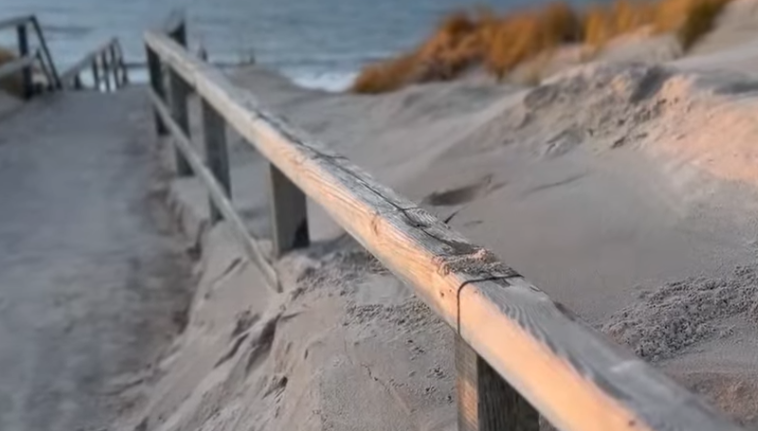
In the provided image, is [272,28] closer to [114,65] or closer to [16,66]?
[114,65]

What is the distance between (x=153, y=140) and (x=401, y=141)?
345 cm

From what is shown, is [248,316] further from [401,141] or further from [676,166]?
[401,141]

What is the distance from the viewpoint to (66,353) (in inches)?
201

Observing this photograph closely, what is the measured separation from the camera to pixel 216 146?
6.04m

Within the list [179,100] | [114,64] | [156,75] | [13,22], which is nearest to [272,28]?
[114,64]

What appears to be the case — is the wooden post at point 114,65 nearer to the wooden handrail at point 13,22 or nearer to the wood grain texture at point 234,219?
the wooden handrail at point 13,22

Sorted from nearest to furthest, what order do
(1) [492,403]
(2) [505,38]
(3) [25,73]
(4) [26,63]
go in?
(1) [492,403], (4) [26,63], (3) [25,73], (2) [505,38]

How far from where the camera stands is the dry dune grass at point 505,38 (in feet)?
51.7

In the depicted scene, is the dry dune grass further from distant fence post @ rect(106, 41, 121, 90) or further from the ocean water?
the ocean water

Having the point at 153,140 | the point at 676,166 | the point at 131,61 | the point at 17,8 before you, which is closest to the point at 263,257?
the point at 676,166

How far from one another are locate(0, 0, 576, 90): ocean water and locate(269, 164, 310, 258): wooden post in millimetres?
19723

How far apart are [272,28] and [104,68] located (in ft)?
60.1

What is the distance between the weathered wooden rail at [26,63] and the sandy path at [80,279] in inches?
76.4

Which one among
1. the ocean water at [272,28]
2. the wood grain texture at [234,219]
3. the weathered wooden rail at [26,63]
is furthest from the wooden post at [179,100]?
the ocean water at [272,28]
